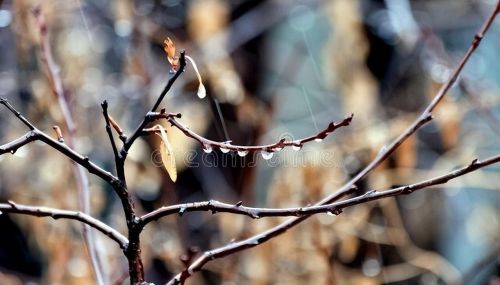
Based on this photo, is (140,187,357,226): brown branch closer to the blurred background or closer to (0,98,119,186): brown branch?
(0,98,119,186): brown branch

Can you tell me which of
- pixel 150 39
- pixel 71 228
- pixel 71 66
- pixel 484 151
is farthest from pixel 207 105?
pixel 484 151

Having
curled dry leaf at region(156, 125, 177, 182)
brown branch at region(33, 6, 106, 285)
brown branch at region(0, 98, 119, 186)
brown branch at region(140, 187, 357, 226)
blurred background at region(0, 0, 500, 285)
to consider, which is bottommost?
brown branch at region(140, 187, 357, 226)

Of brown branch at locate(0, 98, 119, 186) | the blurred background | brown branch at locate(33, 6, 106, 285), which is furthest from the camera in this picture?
the blurred background

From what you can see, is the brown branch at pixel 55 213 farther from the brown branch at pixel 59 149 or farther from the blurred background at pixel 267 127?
the blurred background at pixel 267 127

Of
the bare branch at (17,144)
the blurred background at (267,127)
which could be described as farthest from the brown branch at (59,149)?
the blurred background at (267,127)

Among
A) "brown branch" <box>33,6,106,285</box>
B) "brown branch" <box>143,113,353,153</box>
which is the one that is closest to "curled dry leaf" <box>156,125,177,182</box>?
"brown branch" <box>143,113,353,153</box>

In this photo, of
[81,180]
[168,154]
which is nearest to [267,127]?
[81,180]

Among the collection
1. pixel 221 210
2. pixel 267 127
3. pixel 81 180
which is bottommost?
pixel 221 210

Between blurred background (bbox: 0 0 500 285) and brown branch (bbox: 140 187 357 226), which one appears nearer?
brown branch (bbox: 140 187 357 226)

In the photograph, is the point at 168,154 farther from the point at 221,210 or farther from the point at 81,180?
the point at 81,180
